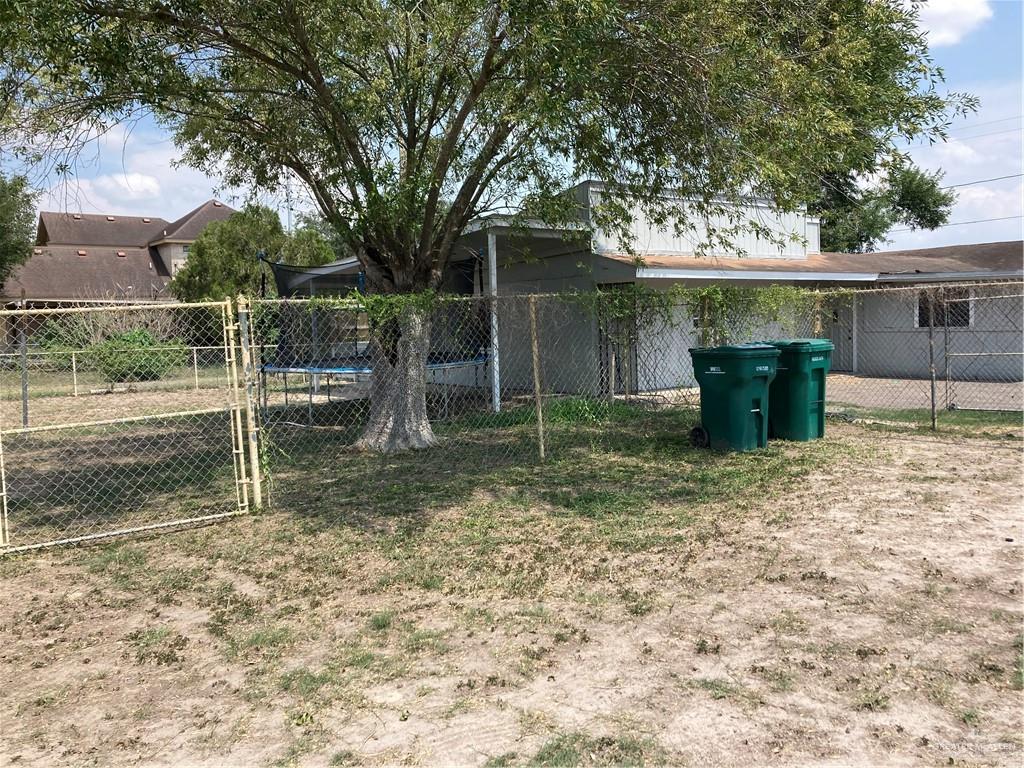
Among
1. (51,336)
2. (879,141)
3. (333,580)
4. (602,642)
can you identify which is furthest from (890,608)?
(51,336)

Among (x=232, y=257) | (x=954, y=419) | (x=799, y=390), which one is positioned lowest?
(x=954, y=419)

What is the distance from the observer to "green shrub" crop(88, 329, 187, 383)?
65.5 ft

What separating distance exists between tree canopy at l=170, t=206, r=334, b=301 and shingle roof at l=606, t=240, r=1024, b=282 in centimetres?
1590

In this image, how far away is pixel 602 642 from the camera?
4137 mm

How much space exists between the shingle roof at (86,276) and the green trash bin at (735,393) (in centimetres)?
2984

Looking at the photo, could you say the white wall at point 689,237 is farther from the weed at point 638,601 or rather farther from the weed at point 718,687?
the weed at point 718,687

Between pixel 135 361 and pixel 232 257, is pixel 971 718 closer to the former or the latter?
pixel 135 361

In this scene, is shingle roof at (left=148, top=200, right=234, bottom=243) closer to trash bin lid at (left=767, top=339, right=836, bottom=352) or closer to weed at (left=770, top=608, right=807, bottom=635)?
trash bin lid at (left=767, top=339, right=836, bottom=352)

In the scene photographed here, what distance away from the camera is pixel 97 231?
150 ft

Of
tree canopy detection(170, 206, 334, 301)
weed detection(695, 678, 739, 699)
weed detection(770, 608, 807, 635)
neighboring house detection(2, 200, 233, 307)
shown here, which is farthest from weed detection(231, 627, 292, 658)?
neighboring house detection(2, 200, 233, 307)

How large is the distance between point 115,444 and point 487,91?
767 cm

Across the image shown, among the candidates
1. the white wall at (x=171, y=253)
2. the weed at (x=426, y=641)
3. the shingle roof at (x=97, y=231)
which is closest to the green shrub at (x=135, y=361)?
the weed at (x=426, y=641)

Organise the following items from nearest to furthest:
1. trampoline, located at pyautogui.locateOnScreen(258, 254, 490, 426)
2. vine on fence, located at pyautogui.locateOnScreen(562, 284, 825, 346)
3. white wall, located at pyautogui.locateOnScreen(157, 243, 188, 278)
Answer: vine on fence, located at pyautogui.locateOnScreen(562, 284, 825, 346) → trampoline, located at pyautogui.locateOnScreen(258, 254, 490, 426) → white wall, located at pyautogui.locateOnScreen(157, 243, 188, 278)

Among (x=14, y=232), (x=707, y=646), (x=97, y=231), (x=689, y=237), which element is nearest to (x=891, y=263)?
(x=689, y=237)
